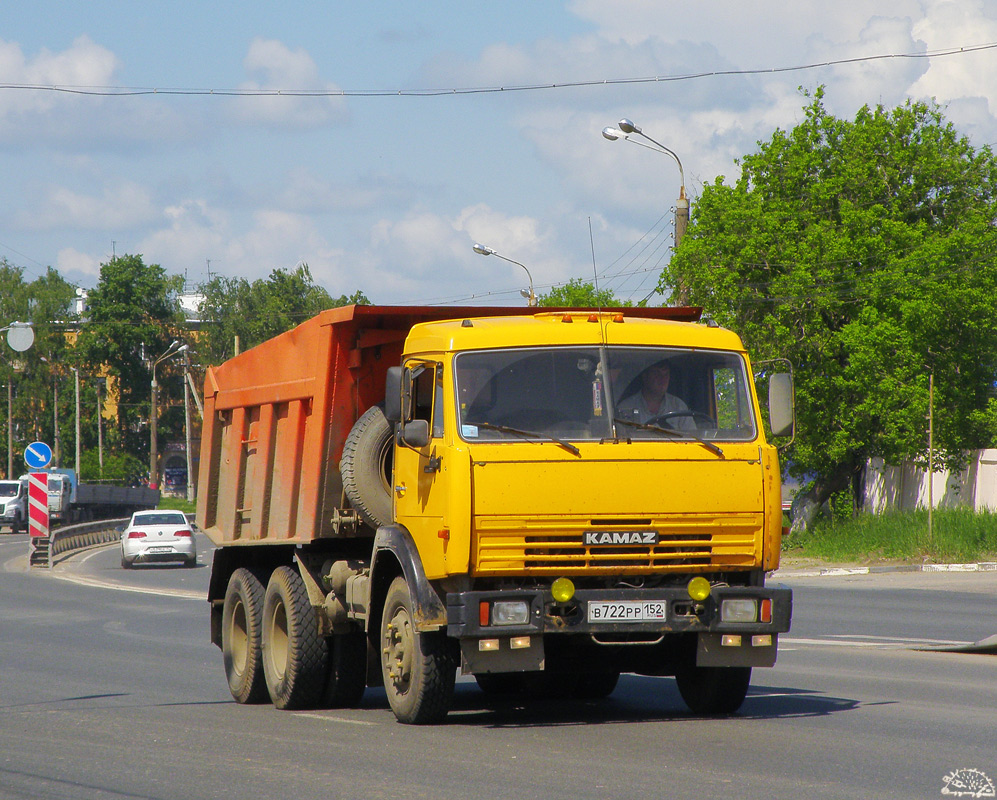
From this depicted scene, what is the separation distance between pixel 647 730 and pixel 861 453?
3036cm

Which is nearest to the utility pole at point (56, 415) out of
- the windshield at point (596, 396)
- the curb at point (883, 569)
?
the curb at point (883, 569)

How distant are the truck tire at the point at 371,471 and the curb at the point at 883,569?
20.8m

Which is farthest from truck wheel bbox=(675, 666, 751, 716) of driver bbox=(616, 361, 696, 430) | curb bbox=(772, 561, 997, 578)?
curb bbox=(772, 561, 997, 578)

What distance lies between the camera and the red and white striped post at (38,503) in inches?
1374

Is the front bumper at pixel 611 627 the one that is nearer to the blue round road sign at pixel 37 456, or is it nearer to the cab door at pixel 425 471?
the cab door at pixel 425 471

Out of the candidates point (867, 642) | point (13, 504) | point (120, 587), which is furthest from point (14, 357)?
point (867, 642)

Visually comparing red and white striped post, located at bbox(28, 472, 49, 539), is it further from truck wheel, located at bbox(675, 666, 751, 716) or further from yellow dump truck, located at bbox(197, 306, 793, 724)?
truck wheel, located at bbox(675, 666, 751, 716)

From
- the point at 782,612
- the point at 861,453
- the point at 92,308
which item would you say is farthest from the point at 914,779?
the point at 92,308

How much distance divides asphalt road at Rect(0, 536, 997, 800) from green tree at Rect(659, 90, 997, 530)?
68.0ft

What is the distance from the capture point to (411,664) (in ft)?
30.2

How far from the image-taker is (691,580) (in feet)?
28.9

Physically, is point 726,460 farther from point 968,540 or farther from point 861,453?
point 861,453

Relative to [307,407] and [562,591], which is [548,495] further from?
[307,407]

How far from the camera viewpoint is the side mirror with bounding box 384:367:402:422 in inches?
360
